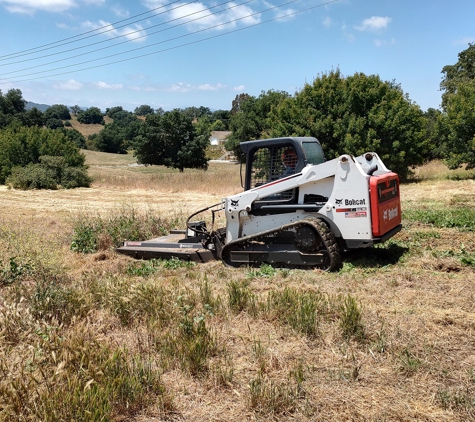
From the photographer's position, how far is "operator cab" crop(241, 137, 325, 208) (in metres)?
7.00

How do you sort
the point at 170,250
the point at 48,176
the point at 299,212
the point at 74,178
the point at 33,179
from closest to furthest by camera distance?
the point at 299,212 → the point at 170,250 → the point at 33,179 → the point at 48,176 → the point at 74,178

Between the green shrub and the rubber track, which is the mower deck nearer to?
the green shrub

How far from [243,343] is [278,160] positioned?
3.75m

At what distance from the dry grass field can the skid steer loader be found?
36cm

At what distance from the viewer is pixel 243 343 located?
4.19 metres

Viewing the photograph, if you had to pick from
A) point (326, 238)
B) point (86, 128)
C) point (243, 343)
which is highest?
point (86, 128)

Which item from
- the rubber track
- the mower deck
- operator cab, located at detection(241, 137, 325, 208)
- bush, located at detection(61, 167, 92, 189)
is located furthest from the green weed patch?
bush, located at detection(61, 167, 92, 189)

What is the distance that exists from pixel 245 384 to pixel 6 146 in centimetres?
2730

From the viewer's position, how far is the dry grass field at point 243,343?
310 cm

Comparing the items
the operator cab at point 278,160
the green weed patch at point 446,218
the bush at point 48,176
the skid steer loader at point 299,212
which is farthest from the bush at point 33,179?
the operator cab at point 278,160

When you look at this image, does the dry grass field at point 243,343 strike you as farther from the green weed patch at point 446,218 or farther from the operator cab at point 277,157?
the green weed patch at point 446,218

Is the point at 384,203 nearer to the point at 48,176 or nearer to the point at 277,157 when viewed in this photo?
the point at 277,157

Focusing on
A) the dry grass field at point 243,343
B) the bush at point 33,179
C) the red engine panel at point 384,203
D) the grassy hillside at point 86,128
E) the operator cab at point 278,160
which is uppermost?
the grassy hillside at point 86,128

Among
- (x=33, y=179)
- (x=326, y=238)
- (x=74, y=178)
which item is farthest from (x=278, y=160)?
(x=74, y=178)
